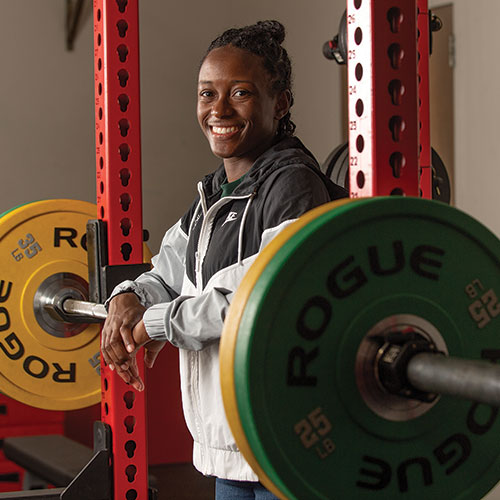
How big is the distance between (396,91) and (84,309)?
1216 millimetres

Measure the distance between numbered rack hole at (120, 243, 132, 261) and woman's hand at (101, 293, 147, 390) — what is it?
575mm

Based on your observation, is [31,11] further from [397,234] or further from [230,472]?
[397,234]

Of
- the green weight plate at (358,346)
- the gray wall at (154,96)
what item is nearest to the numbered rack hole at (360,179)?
the green weight plate at (358,346)

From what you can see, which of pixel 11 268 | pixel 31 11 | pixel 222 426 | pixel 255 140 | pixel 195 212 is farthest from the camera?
pixel 31 11

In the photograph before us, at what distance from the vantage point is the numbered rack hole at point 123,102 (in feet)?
6.91

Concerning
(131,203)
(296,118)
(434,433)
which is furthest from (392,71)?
(296,118)

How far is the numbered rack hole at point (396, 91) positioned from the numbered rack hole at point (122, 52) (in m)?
1.14

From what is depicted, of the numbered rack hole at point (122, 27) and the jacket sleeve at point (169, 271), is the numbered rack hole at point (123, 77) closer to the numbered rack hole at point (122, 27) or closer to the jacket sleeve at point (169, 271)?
the numbered rack hole at point (122, 27)

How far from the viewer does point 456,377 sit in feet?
2.72

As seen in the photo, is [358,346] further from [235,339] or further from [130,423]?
[130,423]

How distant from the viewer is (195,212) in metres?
1.56

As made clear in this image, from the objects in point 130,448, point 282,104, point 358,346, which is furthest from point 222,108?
point 130,448

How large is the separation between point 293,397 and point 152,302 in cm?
75

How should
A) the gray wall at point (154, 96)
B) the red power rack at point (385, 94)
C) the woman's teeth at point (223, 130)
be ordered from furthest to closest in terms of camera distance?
1. the gray wall at point (154, 96)
2. the woman's teeth at point (223, 130)
3. the red power rack at point (385, 94)
